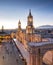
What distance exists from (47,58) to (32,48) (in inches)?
301

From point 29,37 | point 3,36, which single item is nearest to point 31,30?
point 29,37

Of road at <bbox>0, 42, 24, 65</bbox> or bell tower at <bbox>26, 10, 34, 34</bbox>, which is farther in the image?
bell tower at <bbox>26, 10, 34, 34</bbox>

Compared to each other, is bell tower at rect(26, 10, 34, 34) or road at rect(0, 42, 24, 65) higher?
bell tower at rect(26, 10, 34, 34)

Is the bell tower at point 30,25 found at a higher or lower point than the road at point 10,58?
higher

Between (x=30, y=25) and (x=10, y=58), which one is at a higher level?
(x=30, y=25)

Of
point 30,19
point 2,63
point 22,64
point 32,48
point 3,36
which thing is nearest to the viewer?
point 32,48

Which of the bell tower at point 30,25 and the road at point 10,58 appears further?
the bell tower at point 30,25

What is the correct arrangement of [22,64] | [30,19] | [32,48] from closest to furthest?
[32,48] < [22,64] < [30,19]

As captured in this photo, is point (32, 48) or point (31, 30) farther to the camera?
point (31, 30)

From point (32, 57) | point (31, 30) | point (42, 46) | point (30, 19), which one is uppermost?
point (30, 19)

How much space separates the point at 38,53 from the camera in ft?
49.2

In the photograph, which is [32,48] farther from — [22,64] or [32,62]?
[22,64]

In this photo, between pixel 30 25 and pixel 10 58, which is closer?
pixel 10 58

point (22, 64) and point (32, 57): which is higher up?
point (32, 57)
